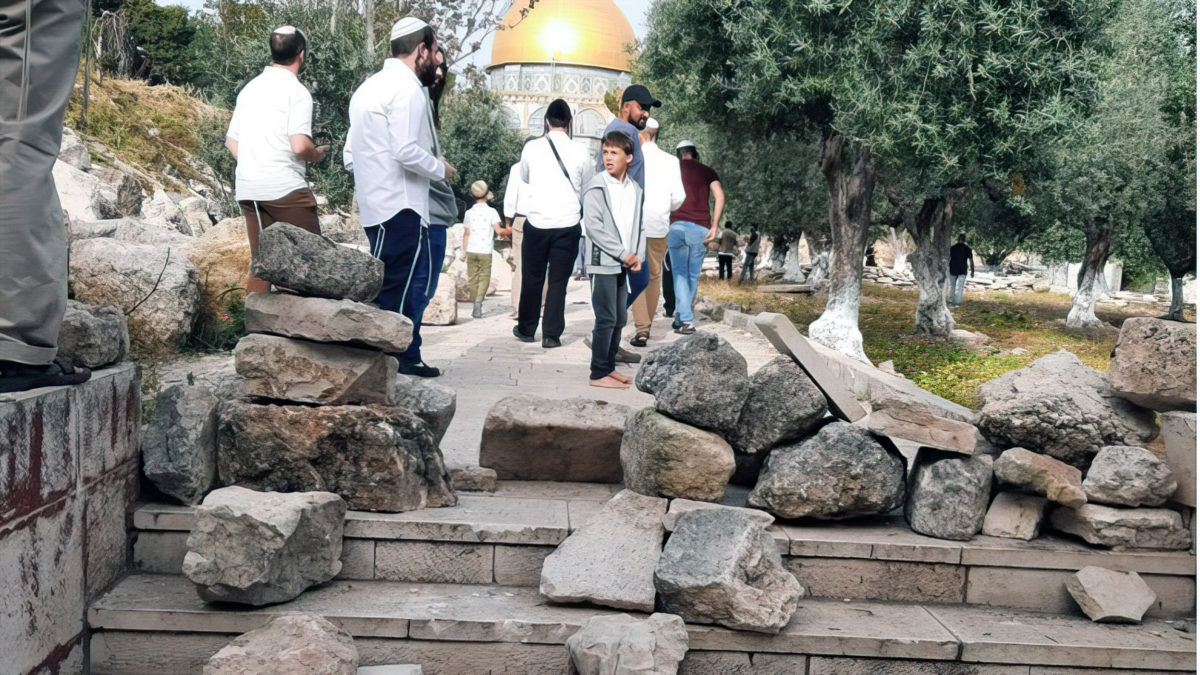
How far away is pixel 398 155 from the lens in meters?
5.74

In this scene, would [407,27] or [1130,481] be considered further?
[407,27]

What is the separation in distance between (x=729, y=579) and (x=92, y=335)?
2247 millimetres

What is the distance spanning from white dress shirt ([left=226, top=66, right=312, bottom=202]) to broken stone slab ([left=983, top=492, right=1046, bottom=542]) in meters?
3.96

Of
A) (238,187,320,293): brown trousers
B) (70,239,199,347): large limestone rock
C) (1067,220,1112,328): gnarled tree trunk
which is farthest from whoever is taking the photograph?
(1067,220,1112,328): gnarled tree trunk

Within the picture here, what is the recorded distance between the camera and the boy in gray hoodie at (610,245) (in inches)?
259

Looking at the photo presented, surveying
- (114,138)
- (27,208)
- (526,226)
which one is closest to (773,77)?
(526,226)

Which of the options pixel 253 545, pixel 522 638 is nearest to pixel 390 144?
pixel 253 545

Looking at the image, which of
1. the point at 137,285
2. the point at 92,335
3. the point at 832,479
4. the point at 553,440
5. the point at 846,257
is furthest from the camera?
the point at 846,257

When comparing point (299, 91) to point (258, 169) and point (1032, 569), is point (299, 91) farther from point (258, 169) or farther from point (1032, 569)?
point (1032, 569)

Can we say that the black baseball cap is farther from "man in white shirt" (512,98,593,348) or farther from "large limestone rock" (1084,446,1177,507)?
"large limestone rock" (1084,446,1177,507)

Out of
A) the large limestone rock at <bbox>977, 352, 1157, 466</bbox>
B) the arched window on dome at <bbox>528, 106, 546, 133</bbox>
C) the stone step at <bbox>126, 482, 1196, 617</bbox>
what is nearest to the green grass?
the large limestone rock at <bbox>977, 352, 1157, 466</bbox>

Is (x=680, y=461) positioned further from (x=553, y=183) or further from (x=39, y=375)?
(x=553, y=183)

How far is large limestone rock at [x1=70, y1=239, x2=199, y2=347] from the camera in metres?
7.28

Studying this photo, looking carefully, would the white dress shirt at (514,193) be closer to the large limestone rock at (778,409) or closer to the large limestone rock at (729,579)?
the large limestone rock at (778,409)
